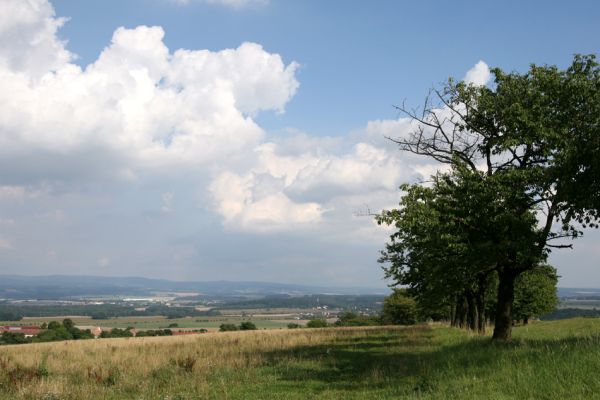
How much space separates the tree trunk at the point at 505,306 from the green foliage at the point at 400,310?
219 feet

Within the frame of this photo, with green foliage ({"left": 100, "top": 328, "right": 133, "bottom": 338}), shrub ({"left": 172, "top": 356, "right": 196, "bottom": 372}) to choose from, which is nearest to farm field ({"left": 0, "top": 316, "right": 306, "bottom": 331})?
green foliage ({"left": 100, "top": 328, "right": 133, "bottom": 338})

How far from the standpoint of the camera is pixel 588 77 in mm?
22078

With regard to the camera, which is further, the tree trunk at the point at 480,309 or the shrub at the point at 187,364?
the tree trunk at the point at 480,309

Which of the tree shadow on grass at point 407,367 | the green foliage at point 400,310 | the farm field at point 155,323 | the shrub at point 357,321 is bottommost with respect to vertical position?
the farm field at point 155,323

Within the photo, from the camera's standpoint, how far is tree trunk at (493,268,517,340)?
2283 cm

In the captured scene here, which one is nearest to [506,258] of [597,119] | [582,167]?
[582,167]

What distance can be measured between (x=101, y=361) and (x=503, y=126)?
2030cm

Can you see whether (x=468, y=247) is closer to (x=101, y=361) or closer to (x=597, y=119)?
(x=597, y=119)

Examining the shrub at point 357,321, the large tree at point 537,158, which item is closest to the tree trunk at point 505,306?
the large tree at point 537,158

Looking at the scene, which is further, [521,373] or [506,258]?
[506,258]

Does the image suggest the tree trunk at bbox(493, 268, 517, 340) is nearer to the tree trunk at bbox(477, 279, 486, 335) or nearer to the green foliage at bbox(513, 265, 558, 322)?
the tree trunk at bbox(477, 279, 486, 335)

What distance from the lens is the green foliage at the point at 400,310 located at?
295 feet

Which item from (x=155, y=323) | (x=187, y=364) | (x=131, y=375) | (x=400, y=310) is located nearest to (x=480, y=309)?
(x=187, y=364)

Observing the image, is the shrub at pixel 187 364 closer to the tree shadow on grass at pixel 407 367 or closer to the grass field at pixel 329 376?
the grass field at pixel 329 376
